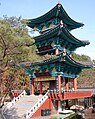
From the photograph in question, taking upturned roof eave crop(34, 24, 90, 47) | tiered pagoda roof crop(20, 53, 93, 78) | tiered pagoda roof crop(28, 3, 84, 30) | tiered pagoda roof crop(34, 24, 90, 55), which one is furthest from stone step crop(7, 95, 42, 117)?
tiered pagoda roof crop(28, 3, 84, 30)

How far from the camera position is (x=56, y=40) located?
74.3 ft

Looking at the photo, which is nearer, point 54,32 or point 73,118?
point 73,118

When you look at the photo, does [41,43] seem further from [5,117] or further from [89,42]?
[5,117]

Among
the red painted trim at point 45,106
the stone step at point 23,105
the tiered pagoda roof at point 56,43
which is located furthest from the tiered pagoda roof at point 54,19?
the red painted trim at point 45,106

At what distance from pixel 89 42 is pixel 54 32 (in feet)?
18.8

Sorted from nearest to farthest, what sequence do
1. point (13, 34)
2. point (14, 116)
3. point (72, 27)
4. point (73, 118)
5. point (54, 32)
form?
point (13, 34) < point (73, 118) < point (14, 116) < point (54, 32) < point (72, 27)

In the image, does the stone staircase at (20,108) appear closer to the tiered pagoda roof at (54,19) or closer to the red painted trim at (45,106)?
the red painted trim at (45,106)

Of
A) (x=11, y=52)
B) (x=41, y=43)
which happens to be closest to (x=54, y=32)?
(x=41, y=43)

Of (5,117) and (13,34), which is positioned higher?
(13,34)

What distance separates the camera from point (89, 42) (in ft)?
84.0

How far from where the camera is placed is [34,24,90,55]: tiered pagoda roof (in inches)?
858

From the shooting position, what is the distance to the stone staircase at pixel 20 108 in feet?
56.2

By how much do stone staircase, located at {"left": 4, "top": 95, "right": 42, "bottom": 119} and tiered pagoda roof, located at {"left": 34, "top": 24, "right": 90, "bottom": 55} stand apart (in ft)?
18.9

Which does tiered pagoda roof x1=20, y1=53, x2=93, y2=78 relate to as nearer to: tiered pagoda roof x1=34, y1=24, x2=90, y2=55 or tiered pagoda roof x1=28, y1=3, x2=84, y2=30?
tiered pagoda roof x1=34, y1=24, x2=90, y2=55
